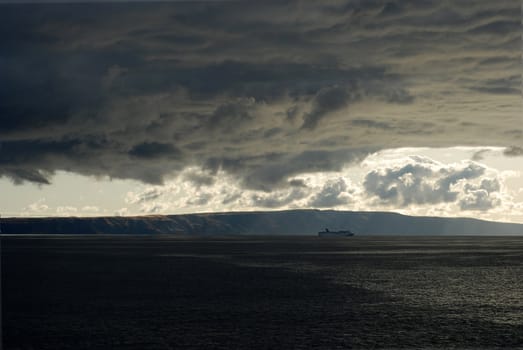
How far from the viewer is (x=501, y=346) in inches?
1310

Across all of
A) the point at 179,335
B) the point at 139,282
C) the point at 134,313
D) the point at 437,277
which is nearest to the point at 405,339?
the point at 179,335

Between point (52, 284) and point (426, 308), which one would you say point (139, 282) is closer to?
point (52, 284)

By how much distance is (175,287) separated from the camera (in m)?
63.4

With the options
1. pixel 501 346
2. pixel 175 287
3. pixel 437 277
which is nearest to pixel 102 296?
pixel 175 287

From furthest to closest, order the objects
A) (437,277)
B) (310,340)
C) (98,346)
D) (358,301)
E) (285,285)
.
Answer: (437,277)
(285,285)
(358,301)
(310,340)
(98,346)

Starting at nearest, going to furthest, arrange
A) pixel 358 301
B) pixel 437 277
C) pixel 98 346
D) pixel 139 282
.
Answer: pixel 98 346, pixel 358 301, pixel 139 282, pixel 437 277

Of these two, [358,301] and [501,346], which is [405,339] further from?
[358,301]

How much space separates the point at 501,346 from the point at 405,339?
4642 mm

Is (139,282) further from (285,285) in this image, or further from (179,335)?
(179,335)

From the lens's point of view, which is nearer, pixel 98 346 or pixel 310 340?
pixel 98 346

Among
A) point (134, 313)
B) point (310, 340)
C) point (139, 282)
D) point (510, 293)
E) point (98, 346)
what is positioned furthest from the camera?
point (139, 282)

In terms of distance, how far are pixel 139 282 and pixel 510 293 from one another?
35411 mm

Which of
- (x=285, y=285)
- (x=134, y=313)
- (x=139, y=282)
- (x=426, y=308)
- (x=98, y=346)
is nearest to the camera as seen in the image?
(x=98, y=346)

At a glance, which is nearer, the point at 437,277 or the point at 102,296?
the point at 102,296
